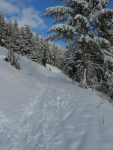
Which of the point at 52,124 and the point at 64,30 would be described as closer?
the point at 52,124

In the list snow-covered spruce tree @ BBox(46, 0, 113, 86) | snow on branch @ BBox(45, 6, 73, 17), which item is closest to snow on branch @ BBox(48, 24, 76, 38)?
snow-covered spruce tree @ BBox(46, 0, 113, 86)

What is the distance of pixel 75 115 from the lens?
8.47 m

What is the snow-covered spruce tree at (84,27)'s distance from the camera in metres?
19.3

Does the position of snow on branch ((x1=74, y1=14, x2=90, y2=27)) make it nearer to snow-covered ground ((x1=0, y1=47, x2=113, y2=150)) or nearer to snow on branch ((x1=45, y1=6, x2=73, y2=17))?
snow on branch ((x1=45, y1=6, x2=73, y2=17))

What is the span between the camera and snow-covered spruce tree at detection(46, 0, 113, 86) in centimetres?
1928

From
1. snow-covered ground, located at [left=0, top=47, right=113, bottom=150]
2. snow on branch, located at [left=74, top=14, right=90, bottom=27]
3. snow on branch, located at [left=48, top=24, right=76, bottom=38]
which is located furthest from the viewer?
snow on branch, located at [left=48, top=24, right=76, bottom=38]

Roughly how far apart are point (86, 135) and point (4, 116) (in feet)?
9.10

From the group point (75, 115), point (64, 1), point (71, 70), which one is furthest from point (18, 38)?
point (75, 115)

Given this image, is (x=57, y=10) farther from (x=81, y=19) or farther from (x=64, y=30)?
(x=81, y=19)

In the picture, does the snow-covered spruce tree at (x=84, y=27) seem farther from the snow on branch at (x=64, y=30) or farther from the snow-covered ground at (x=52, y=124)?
the snow-covered ground at (x=52, y=124)

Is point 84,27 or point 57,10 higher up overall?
point 57,10

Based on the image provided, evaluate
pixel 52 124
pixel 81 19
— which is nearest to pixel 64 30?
pixel 81 19

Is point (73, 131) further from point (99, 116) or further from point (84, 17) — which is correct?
point (84, 17)

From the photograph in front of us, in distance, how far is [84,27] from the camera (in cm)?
1992
